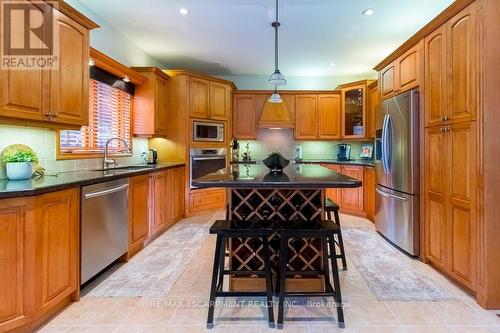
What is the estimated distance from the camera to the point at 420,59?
3037mm

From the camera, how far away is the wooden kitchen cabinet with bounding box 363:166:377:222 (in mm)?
4715

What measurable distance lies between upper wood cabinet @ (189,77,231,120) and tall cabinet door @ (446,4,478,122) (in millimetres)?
3694

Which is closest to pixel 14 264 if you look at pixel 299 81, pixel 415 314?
pixel 415 314

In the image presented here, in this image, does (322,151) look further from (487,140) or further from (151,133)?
(487,140)

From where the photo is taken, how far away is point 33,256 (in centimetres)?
178

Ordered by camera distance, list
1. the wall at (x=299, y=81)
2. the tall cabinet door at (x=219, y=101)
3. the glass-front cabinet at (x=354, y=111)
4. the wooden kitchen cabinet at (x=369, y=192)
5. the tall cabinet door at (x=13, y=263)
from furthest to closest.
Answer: the wall at (x=299, y=81) < the glass-front cabinet at (x=354, y=111) < the tall cabinet door at (x=219, y=101) < the wooden kitchen cabinet at (x=369, y=192) < the tall cabinet door at (x=13, y=263)

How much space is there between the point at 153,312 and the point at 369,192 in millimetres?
3932

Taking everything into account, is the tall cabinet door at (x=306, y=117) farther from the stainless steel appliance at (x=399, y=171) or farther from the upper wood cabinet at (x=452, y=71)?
the upper wood cabinet at (x=452, y=71)

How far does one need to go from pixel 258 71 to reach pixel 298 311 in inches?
196

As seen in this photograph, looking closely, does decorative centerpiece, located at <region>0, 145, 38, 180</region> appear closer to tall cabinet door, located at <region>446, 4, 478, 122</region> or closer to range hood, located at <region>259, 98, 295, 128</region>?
tall cabinet door, located at <region>446, 4, 478, 122</region>

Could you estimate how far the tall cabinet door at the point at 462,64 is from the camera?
2.26 meters

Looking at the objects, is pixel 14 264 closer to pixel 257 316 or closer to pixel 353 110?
pixel 257 316

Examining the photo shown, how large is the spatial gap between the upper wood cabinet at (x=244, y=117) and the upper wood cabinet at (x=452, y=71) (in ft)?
11.9

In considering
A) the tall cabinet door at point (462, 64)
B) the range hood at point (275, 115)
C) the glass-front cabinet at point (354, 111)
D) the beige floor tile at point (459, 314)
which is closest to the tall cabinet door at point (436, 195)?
the tall cabinet door at point (462, 64)
